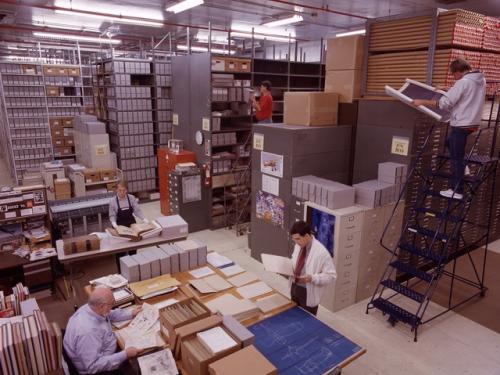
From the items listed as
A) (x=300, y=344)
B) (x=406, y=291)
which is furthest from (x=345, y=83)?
(x=300, y=344)

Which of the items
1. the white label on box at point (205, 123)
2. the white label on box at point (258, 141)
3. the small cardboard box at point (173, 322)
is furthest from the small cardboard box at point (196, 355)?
the white label on box at point (205, 123)

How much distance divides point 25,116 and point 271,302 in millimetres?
9125

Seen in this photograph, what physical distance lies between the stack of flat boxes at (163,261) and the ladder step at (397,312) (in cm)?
203

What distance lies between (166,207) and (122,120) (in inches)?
85.9

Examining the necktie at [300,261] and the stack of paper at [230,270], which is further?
the stack of paper at [230,270]

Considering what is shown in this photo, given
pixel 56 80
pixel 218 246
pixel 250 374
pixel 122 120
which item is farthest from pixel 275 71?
pixel 250 374

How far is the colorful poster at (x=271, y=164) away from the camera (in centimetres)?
500

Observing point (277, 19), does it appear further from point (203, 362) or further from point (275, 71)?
point (203, 362)

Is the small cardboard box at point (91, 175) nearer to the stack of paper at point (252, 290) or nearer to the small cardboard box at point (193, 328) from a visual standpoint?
the stack of paper at point (252, 290)

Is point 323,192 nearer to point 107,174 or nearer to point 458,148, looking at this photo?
point 458,148

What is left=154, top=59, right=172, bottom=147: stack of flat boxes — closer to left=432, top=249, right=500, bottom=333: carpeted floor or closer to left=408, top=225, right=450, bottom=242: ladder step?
left=408, top=225, right=450, bottom=242: ladder step

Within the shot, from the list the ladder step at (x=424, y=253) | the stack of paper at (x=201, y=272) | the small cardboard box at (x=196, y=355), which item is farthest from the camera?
the ladder step at (x=424, y=253)

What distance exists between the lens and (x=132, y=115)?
805cm

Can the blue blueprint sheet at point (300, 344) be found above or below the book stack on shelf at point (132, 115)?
below
